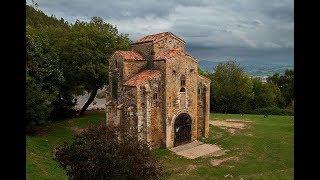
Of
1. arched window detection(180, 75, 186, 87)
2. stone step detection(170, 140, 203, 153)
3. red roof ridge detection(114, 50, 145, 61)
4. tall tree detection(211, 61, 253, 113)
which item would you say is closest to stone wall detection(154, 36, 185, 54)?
red roof ridge detection(114, 50, 145, 61)

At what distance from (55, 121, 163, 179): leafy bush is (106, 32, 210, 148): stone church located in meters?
11.9

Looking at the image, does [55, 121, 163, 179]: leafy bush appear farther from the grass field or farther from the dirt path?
the dirt path

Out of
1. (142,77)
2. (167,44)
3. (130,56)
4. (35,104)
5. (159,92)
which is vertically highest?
(167,44)

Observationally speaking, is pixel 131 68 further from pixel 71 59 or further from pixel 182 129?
pixel 71 59

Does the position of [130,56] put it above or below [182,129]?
above

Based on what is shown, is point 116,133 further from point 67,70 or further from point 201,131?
point 67,70

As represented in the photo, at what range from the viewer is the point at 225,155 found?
31.6m

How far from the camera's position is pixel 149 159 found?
66.7 feet

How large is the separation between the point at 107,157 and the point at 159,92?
15.2 metres

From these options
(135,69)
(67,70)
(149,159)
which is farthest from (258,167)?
(67,70)

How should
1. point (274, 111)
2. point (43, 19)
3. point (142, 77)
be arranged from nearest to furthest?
1. point (142, 77)
2. point (274, 111)
3. point (43, 19)

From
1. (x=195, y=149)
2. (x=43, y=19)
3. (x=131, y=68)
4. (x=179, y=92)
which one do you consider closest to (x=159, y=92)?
(x=179, y=92)
